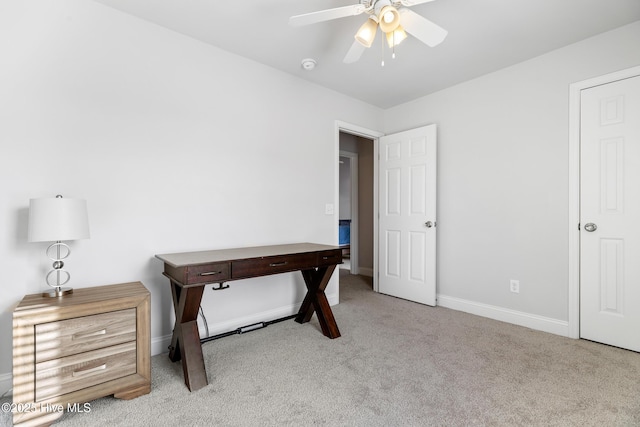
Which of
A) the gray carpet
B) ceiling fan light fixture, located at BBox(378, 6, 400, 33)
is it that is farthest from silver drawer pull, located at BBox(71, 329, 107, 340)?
ceiling fan light fixture, located at BBox(378, 6, 400, 33)

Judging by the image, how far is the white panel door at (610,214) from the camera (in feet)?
7.39

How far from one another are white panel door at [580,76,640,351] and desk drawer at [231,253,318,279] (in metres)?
2.25

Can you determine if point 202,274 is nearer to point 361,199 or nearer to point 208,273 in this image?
point 208,273

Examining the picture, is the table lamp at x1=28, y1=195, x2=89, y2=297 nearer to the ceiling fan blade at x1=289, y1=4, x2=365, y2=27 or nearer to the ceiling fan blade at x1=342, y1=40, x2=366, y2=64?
the ceiling fan blade at x1=289, y1=4, x2=365, y2=27

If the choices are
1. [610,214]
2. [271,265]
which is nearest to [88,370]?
[271,265]

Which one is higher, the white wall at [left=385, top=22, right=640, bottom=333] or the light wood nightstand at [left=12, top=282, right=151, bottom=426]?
the white wall at [left=385, top=22, right=640, bottom=333]

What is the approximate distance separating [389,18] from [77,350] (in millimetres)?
2447

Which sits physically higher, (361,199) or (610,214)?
(361,199)

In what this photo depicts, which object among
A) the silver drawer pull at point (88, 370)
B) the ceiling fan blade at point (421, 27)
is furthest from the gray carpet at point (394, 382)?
the ceiling fan blade at point (421, 27)

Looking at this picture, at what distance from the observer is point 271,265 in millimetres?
2162

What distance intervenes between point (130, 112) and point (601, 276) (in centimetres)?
379

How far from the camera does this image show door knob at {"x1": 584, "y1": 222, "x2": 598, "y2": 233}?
95.2 inches

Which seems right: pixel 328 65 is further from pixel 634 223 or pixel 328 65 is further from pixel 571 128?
pixel 634 223

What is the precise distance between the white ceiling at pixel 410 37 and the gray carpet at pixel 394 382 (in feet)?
7.90
